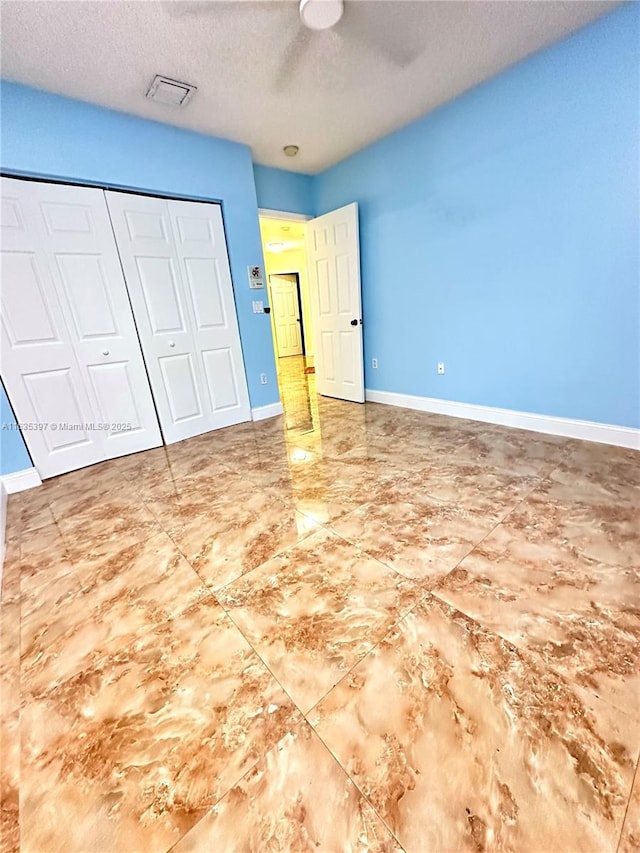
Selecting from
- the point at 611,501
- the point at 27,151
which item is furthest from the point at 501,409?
the point at 27,151

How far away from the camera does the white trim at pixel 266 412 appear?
148 inches

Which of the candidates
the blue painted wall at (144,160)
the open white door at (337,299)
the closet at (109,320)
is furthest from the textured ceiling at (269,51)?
the open white door at (337,299)

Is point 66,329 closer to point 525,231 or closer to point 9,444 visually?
point 9,444

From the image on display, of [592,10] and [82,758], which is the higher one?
[592,10]

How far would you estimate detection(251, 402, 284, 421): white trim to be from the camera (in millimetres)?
3754

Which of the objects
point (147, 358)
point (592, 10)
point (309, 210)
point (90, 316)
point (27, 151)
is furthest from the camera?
point (309, 210)

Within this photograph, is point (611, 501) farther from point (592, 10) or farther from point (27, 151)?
point (27, 151)

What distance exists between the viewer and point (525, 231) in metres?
2.59

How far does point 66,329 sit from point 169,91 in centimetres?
181

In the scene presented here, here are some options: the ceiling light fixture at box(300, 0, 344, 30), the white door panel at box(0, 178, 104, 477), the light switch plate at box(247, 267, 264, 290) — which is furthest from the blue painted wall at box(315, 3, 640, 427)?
the white door panel at box(0, 178, 104, 477)

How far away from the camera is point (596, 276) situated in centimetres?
233

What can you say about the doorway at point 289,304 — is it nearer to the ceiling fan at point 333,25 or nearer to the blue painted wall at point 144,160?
the blue painted wall at point 144,160

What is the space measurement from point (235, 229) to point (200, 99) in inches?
37.0

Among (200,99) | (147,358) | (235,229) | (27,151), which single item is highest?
(200,99)
